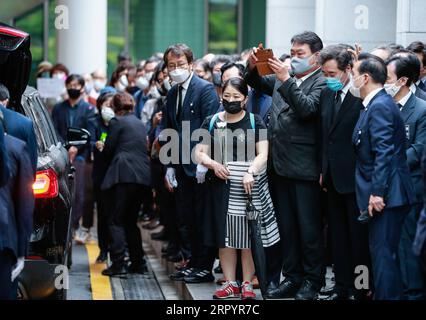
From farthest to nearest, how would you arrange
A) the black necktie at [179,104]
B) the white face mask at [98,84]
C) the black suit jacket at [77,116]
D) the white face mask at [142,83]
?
the white face mask at [98,84]
the white face mask at [142,83]
the black suit jacket at [77,116]
the black necktie at [179,104]

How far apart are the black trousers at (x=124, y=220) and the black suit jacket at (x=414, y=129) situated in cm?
419

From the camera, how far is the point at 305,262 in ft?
31.0

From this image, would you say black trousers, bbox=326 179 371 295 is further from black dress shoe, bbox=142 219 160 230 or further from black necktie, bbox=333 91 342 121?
black dress shoe, bbox=142 219 160 230

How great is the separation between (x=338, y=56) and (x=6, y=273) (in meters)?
3.51

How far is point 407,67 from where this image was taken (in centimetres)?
872

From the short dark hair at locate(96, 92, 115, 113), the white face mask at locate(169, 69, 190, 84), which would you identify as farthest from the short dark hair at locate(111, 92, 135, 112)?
the white face mask at locate(169, 69, 190, 84)

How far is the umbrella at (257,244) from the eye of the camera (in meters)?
9.16

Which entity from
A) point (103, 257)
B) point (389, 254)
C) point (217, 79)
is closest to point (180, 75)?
point (217, 79)

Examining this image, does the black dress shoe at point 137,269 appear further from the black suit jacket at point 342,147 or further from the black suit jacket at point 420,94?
the black suit jacket at point 420,94

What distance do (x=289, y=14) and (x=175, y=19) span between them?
9990mm

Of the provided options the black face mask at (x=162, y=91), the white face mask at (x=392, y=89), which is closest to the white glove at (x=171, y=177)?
the black face mask at (x=162, y=91)
